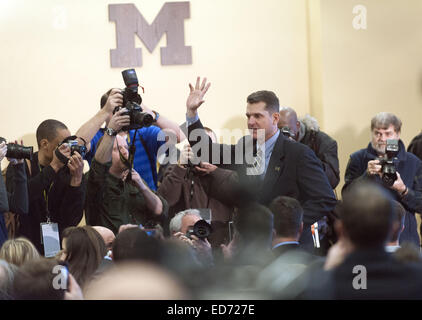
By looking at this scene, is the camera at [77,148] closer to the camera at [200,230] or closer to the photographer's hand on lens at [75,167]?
the photographer's hand on lens at [75,167]

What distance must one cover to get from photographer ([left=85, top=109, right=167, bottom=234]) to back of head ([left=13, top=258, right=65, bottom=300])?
161cm

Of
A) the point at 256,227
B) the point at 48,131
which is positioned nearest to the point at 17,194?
the point at 48,131

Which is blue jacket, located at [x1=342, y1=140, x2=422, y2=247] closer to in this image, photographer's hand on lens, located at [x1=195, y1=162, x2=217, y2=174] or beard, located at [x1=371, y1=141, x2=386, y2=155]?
beard, located at [x1=371, y1=141, x2=386, y2=155]

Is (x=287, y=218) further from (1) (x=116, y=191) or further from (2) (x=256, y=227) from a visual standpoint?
(1) (x=116, y=191)

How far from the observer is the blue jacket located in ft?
12.2

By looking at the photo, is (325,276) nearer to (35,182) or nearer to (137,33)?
(35,182)

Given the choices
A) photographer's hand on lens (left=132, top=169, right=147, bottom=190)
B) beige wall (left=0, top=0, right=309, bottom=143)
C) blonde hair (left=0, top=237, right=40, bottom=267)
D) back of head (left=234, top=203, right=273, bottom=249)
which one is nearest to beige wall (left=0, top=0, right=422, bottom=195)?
beige wall (left=0, top=0, right=309, bottom=143)

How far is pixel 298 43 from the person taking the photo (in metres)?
5.50

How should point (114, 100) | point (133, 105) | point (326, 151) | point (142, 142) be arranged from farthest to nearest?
point (326, 151) → point (142, 142) → point (114, 100) → point (133, 105)

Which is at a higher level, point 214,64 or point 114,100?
point 214,64

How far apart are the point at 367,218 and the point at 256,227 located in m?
0.81

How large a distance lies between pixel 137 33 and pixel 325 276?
14.0ft

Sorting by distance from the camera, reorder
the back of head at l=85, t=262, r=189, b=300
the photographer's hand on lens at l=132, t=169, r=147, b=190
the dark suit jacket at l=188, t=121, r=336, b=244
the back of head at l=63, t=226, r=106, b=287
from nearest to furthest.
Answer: the back of head at l=85, t=262, r=189, b=300 → the back of head at l=63, t=226, r=106, b=287 → the dark suit jacket at l=188, t=121, r=336, b=244 → the photographer's hand on lens at l=132, t=169, r=147, b=190

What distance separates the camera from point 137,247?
146 centimetres
